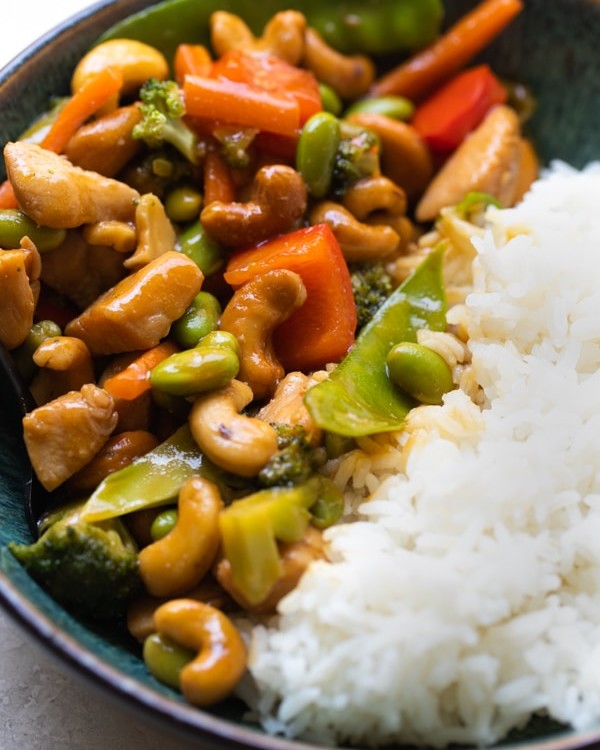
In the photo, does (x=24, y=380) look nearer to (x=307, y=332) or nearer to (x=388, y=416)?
(x=307, y=332)

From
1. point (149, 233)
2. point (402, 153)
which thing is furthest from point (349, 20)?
point (149, 233)

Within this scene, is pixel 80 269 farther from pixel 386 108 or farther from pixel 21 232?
pixel 386 108

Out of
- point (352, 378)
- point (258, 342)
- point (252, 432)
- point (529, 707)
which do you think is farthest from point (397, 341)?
point (529, 707)

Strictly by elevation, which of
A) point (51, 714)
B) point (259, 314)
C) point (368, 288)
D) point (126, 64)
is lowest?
point (51, 714)

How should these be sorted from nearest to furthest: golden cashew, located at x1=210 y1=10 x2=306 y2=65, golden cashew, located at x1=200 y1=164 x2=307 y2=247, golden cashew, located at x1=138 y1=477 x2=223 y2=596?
golden cashew, located at x1=138 y1=477 x2=223 y2=596, golden cashew, located at x1=200 y1=164 x2=307 y2=247, golden cashew, located at x1=210 y1=10 x2=306 y2=65

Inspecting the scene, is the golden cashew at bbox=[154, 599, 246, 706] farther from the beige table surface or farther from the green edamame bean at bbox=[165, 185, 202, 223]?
the green edamame bean at bbox=[165, 185, 202, 223]

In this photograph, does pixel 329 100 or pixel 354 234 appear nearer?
pixel 354 234

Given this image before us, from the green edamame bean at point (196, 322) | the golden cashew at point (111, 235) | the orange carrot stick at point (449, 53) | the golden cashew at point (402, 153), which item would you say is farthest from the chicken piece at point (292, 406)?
the orange carrot stick at point (449, 53)

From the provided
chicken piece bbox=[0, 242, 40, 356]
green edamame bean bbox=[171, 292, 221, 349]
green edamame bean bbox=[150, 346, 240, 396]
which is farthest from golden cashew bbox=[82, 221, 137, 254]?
green edamame bean bbox=[150, 346, 240, 396]

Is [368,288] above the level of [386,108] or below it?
below
